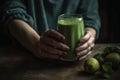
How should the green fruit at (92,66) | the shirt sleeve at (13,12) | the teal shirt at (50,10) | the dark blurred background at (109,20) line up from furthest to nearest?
1. the dark blurred background at (109,20)
2. the teal shirt at (50,10)
3. the shirt sleeve at (13,12)
4. the green fruit at (92,66)

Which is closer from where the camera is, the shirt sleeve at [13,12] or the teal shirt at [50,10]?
the shirt sleeve at [13,12]

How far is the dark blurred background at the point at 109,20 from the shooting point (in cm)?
213

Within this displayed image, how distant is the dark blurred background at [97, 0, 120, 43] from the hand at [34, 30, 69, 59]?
3.13 feet

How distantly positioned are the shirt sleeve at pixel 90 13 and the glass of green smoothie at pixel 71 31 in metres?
0.31

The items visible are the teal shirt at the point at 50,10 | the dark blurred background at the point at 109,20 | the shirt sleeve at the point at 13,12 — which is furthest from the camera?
the dark blurred background at the point at 109,20

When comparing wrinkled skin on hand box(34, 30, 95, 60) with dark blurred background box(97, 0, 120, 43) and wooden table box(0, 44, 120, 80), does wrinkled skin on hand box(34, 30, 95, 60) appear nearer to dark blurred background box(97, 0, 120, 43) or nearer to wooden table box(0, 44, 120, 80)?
wooden table box(0, 44, 120, 80)

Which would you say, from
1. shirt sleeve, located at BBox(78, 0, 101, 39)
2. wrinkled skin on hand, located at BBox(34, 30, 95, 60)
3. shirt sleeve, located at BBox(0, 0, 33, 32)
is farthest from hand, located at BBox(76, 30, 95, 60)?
shirt sleeve, located at BBox(0, 0, 33, 32)

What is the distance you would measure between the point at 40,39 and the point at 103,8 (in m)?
0.95

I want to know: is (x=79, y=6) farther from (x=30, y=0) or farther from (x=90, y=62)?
(x=90, y=62)

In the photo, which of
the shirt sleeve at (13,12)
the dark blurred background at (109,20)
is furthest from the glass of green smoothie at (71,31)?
the dark blurred background at (109,20)

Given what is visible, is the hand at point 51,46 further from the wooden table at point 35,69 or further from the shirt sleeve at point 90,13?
the shirt sleeve at point 90,13

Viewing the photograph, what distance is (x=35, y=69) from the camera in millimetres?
1175

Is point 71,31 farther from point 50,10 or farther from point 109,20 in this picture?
point 109,20

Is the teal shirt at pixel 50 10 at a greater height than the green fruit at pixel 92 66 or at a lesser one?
greater
